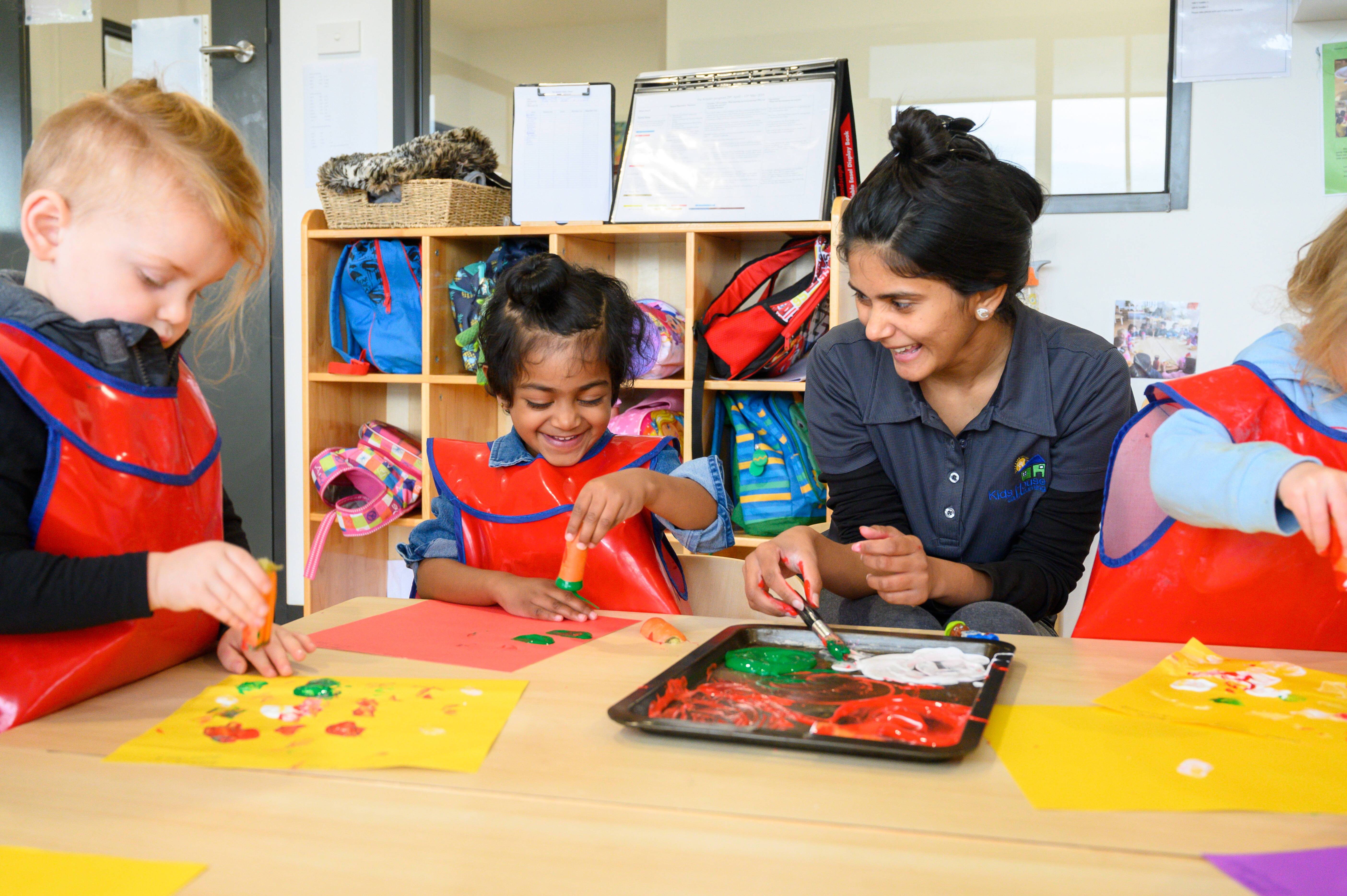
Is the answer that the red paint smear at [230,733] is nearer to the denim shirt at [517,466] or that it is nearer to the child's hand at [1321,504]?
the denim shirt at [517,466]

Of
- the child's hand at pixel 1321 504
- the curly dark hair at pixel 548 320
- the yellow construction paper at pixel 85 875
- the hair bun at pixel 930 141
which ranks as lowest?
the yellow construction paper at pixel 85 875

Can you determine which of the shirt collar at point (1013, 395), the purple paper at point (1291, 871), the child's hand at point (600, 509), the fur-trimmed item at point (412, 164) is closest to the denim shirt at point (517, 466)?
the child's hand at point (600, 509)

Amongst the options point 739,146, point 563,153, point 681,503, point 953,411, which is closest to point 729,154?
point 739,146

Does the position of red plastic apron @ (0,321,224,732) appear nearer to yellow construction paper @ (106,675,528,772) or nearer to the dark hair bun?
yellow construction paper @ (106,675,528,772)

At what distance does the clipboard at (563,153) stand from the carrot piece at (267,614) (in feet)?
6.01

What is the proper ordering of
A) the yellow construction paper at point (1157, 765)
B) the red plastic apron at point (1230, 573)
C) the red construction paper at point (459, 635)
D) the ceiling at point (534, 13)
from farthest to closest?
the ceiling at point (534, 13) → the red plastic apron at point (1230, 573) → the red construction paper at point (459, 635) → the yellow construction paper at point (1157, 765)

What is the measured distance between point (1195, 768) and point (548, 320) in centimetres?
112

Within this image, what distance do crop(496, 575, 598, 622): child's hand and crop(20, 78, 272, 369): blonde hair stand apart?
0.51 metres

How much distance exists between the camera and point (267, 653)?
3.17 feet

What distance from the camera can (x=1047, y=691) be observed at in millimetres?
893

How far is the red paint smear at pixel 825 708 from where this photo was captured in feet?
2.52

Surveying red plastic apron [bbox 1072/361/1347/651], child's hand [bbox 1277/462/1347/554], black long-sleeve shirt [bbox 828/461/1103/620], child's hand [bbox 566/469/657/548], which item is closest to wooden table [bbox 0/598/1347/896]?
child's hand [bbox 1277/462/1347/554]

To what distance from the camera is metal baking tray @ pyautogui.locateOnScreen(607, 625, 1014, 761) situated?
724 mm

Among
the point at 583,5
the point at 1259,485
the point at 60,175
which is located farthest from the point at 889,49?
the point at 60,175
